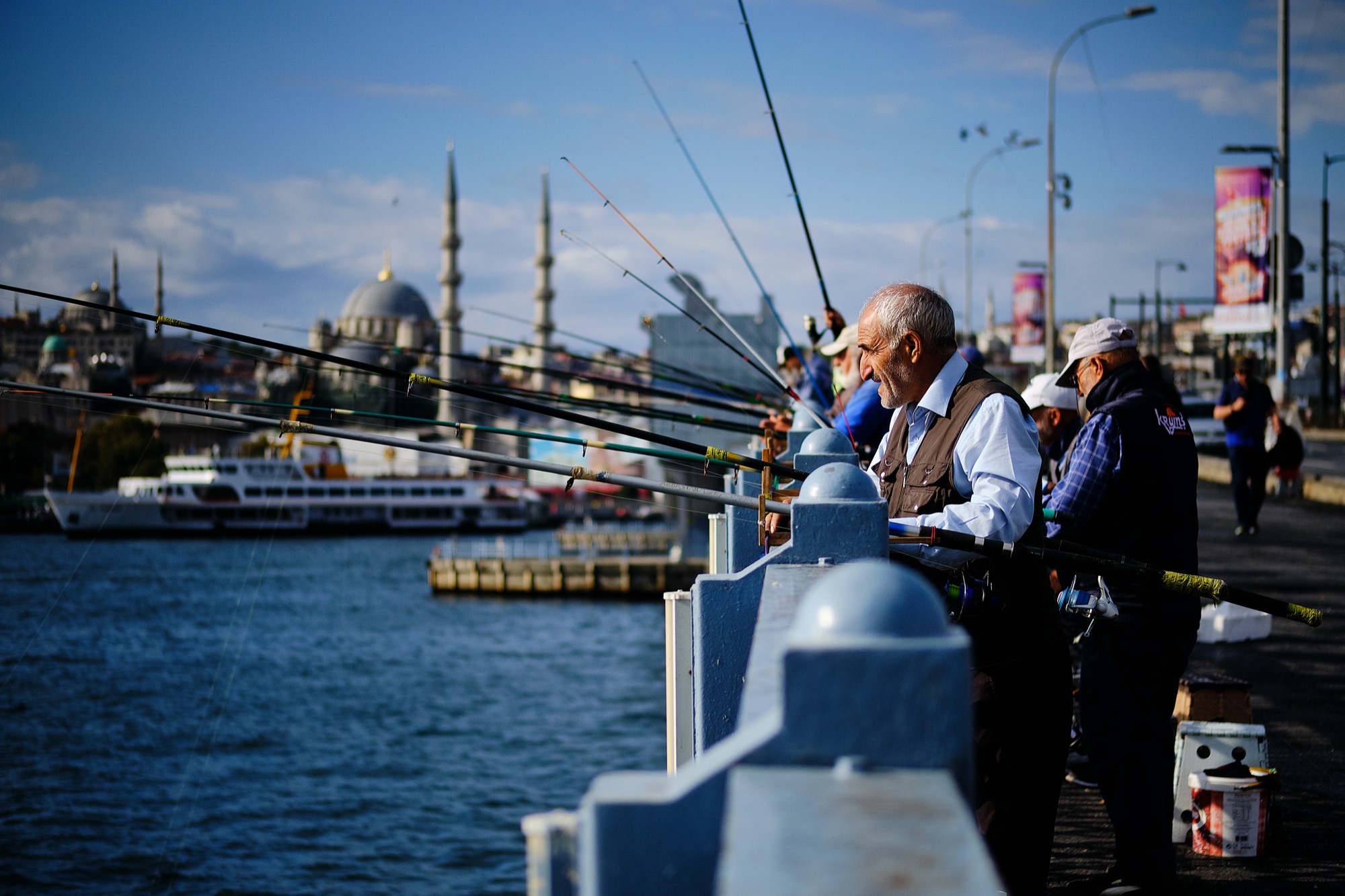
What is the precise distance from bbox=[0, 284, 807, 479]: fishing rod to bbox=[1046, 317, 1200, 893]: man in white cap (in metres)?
0.82

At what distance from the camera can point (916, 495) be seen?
303cm

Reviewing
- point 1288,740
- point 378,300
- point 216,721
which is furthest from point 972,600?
point 378,300

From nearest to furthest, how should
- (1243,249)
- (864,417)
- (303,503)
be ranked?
(864,417), (1243,249), (303,503)

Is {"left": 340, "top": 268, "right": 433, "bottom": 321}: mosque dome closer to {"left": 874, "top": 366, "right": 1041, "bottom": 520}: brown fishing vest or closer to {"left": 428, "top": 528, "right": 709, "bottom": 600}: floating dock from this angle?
{"left": 428, "top": 528, "right": 709, "bottom": 600}: floating dock

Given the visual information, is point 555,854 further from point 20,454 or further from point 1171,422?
point 20,454

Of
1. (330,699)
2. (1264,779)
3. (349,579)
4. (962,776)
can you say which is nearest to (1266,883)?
(1264,779)

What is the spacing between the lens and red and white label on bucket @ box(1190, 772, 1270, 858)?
4.20m

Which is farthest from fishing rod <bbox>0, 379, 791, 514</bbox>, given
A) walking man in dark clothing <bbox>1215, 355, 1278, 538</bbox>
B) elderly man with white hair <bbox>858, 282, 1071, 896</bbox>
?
walking man in dark clothing <bbox>1215, 355, 1278, 538</bbox>

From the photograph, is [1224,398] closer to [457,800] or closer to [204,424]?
[204,424]

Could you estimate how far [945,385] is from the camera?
9.74ft

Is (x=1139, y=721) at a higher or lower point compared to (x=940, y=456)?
lower

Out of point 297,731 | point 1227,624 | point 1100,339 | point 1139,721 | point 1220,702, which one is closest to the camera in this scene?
point 1139,721

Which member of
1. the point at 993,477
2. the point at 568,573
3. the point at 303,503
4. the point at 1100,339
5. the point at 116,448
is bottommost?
the point at 568,573

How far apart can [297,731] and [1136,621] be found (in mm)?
29081
